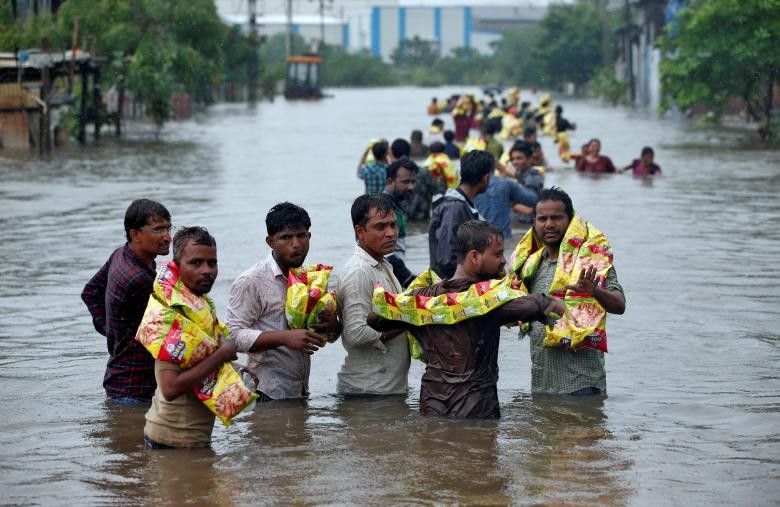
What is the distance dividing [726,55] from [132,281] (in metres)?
29.3

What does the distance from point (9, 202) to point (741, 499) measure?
1631 centimetres

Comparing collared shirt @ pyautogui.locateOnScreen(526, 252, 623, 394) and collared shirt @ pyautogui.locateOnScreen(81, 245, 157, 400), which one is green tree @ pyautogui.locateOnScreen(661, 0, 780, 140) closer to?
collared shirt @ pyautogui.locateOnScreen(526, 252, 623, 394)

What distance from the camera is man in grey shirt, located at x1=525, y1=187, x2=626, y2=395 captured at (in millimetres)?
7062

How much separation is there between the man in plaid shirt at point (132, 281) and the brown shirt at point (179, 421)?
2.24 ft

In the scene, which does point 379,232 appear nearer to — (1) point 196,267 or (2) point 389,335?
(2) point 389,335

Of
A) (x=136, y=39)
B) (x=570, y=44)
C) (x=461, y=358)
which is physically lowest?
(x=461, y=358)

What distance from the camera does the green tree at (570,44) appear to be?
310ft

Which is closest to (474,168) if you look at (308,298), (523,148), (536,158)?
(308,298)

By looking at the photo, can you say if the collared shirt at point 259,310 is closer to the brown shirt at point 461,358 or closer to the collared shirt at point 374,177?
the brown shirt at point 461,358

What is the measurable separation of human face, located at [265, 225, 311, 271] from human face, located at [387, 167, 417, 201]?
13.5ft

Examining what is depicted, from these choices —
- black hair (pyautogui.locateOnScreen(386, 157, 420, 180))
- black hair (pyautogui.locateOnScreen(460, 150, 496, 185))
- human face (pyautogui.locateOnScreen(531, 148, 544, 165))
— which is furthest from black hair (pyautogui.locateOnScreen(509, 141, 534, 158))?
black hair (pyautogui.locateOnScreen(460, 150, 496, 185))

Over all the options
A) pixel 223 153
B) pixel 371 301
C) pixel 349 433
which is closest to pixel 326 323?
pixel 371 301

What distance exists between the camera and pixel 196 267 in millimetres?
6047

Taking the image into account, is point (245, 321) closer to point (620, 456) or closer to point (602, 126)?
point (620, 456)
